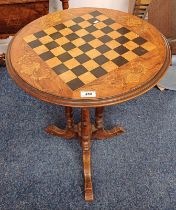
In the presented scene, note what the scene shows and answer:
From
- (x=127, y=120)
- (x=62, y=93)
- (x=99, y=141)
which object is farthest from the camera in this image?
(x=127, y=120)

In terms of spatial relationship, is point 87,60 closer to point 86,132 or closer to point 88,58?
point 88,58

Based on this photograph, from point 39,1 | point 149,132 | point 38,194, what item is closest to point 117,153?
point 149,132

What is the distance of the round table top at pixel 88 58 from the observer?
109 cm

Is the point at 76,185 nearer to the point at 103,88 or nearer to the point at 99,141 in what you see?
the point at 99,141

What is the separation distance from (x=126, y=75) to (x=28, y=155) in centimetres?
87

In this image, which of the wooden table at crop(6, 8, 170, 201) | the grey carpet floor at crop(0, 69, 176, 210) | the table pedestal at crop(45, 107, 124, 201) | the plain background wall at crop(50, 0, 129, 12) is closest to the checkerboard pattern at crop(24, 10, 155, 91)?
the wooden table at crop(6, 8, 170, 201)

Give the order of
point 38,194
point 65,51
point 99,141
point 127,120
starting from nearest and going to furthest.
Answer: point 65,51 < point 38,194 < point 99,141 < point 127,120

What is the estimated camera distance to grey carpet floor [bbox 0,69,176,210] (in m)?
1.47

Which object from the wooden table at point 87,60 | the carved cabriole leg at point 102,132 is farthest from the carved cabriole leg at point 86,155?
the carved cabriole leg at point 102,132

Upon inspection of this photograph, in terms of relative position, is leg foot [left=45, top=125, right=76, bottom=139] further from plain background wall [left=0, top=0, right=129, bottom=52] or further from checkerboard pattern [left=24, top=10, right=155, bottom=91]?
plain background wall [left=0, top=0, right=129, bottom=52]

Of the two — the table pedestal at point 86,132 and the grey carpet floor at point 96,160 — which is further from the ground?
the table pedestal at point 86,132

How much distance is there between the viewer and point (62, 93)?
3.56 ft

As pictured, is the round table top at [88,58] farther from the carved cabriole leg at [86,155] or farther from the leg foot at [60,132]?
the leg foot at [60,132]

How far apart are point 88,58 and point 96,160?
0.69m
